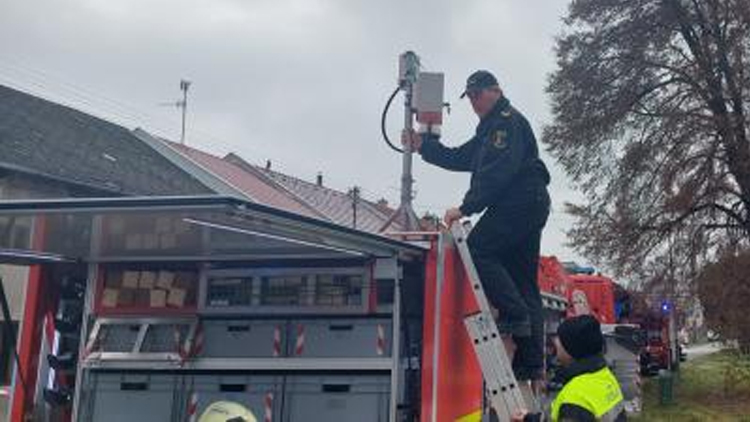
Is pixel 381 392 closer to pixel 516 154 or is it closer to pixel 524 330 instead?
pixel 524 330

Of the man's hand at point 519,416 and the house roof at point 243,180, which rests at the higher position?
the house roof at point 243,180

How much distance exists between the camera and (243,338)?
226 inches

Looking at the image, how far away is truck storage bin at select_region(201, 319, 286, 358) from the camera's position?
5.63m

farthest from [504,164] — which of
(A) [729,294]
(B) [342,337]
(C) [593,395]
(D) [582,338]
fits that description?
(A) [729,294]

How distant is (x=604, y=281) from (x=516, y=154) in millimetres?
8766

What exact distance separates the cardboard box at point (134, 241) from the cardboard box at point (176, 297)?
15.0 inches

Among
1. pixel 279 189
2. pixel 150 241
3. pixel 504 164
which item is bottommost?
pixel 150 241

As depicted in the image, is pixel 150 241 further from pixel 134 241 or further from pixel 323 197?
pixel 323 197

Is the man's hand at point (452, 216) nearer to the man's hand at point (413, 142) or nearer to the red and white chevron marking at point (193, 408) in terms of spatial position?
the man's hand at point (413, 142)

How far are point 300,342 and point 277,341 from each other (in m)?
0.15


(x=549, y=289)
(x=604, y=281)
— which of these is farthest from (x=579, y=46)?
(x=549, y=289)

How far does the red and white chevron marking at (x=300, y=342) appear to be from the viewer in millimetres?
5543

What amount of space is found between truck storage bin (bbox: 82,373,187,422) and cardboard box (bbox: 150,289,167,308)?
440mm

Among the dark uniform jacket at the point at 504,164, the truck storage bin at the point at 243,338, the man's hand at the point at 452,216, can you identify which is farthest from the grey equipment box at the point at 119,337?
the dark uniform jacket at the point at 504,164
